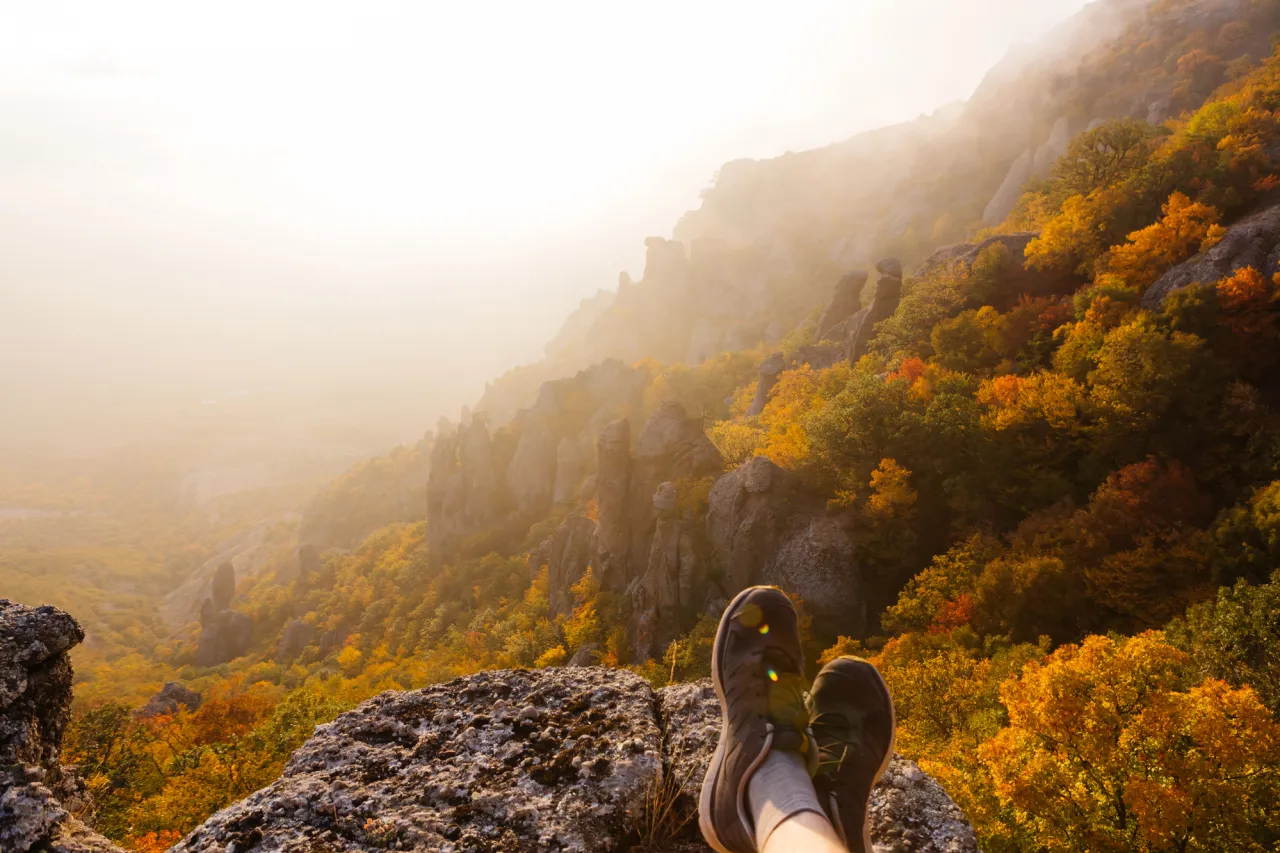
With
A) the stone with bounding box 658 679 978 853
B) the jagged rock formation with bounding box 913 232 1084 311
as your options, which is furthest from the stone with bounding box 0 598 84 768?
the jagged rock formation with bounding box 913 232 1084 311

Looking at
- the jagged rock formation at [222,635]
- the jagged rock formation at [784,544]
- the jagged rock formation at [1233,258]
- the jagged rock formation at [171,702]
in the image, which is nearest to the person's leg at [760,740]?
the jagged rock formation at [784,544]

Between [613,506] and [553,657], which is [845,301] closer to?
[613,506]

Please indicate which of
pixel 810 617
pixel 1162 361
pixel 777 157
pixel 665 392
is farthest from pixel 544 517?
pixel 777 157

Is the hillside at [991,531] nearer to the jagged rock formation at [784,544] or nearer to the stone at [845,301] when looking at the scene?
the jagged rock formation at [784,544]

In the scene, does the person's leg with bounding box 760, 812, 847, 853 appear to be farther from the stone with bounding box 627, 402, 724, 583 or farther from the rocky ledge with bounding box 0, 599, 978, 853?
the stone with bounding box 627, 402, 724, 583

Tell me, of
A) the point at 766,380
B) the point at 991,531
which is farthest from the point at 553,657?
the point at 766,380

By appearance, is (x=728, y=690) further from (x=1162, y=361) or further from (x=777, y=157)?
(x=777, y=157)
